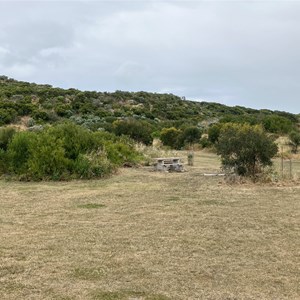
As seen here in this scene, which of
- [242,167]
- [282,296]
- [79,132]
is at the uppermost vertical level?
[79,132]

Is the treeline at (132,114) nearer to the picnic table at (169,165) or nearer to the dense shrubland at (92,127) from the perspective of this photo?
the dense shrubland at (92,127)

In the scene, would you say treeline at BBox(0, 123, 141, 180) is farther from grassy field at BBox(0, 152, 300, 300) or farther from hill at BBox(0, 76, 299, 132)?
hill at BBox(0, 76, 299, 132)

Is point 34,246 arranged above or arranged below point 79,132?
below

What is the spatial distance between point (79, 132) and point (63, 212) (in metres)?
8.09

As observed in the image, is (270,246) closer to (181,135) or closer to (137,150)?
(137,150)

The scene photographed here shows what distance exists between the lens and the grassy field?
5.54 m

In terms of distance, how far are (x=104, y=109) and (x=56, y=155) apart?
33782 mm

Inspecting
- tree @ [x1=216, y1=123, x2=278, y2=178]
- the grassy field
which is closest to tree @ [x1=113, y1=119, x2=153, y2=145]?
tree @ [x1=216, y1=123, x2=278, y2=178]

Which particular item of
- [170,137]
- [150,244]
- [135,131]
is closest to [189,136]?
[170,137]

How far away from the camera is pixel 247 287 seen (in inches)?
219

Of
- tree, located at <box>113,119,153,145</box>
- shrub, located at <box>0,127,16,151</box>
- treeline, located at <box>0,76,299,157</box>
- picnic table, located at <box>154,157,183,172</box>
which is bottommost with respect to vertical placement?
picnic table, located at <box>154,157,183,172</box>

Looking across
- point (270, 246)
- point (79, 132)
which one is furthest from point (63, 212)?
point (79, 132)

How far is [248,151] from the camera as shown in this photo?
1499cm

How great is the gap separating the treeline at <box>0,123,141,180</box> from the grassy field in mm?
3012
